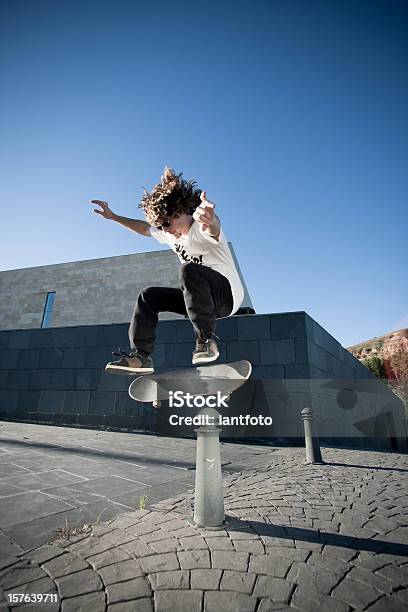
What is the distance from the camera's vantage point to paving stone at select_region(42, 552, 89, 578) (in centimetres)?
157

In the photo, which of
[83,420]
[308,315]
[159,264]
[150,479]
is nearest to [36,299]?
[159,264]

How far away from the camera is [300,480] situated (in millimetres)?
3676

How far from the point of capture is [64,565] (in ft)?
5.35

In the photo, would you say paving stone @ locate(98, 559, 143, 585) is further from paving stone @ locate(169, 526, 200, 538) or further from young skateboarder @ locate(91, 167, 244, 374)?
young skateboarder @ locate(91, 167, 244, 374)

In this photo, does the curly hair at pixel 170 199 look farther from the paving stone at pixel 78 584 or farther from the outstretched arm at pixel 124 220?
the paving stone at pixel 78 584

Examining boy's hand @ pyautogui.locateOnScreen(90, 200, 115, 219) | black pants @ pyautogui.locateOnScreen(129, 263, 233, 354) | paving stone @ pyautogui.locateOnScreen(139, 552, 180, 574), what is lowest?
paving stone @ pyautogui.locateOnScreen(139, 552, 180, 574)

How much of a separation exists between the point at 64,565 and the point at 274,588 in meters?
1.11

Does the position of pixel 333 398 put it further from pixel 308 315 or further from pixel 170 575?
pixel 170 575

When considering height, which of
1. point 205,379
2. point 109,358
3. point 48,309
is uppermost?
point 48,309

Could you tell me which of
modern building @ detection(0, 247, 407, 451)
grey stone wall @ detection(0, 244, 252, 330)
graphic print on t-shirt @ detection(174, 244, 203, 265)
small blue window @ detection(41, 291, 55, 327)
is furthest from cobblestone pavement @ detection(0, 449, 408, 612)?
small blue window @ detection(41, 291, 55, 327)

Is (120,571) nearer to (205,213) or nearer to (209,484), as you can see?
(209,484)

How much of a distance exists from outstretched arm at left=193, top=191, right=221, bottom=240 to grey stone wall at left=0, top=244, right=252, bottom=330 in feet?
57.8

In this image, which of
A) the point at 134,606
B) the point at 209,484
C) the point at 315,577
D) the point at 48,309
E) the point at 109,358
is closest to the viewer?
the point at 134,606

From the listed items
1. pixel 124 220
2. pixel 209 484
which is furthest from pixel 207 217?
pixel 209 484
